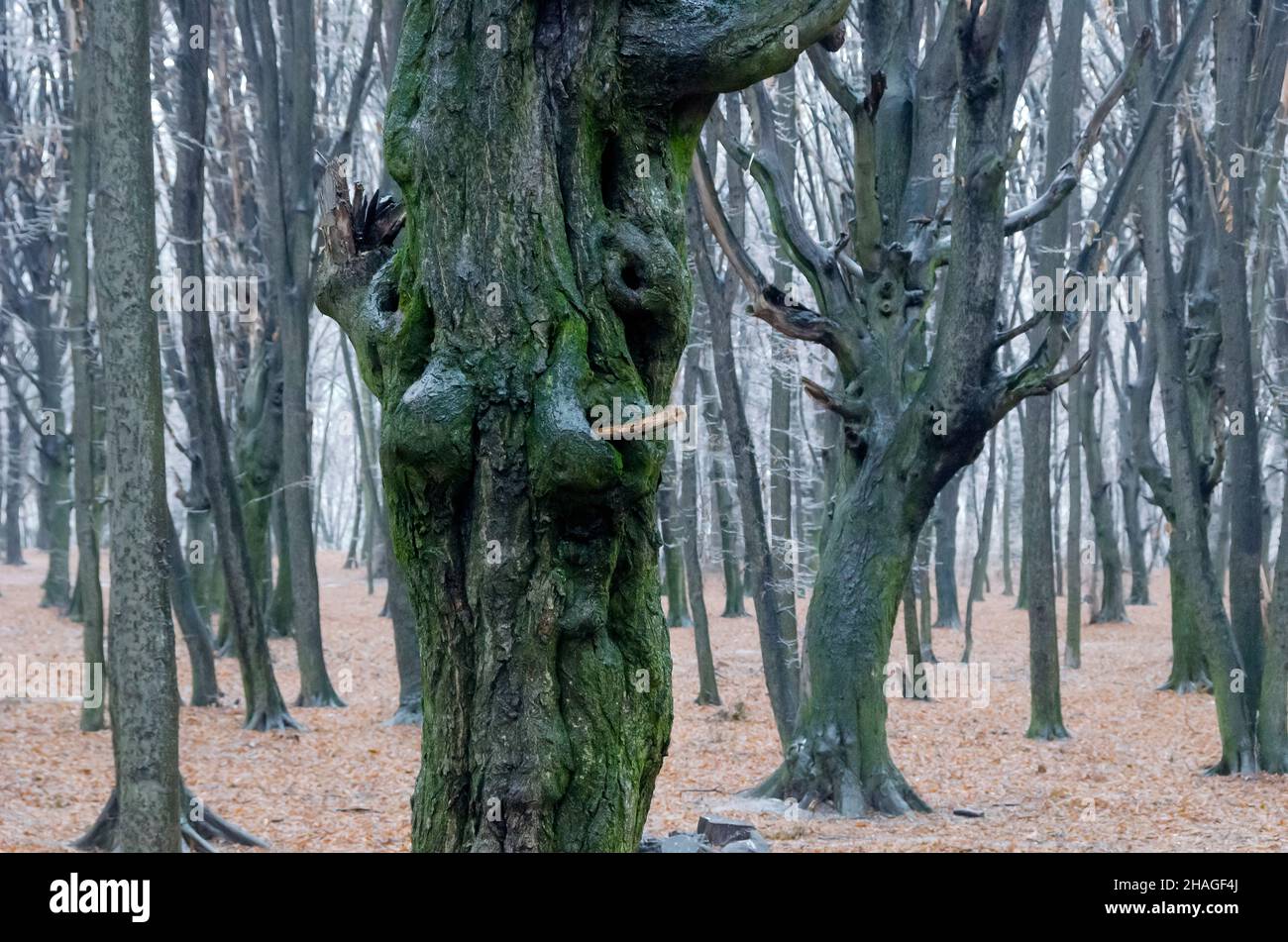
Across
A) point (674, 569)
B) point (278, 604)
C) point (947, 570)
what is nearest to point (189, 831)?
point (278, 604)

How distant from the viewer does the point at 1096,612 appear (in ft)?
85.1

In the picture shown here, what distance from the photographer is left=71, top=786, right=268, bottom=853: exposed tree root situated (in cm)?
730

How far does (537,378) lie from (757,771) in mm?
8628

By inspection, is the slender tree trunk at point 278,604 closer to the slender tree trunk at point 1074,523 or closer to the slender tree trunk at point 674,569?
the slender tree trunk at point 674,569

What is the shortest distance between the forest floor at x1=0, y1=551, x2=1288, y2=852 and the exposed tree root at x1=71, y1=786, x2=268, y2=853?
385 mm

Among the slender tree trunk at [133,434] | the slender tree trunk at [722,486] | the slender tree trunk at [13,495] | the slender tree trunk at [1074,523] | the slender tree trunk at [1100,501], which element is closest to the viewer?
the slender tree trunk at [133,434]

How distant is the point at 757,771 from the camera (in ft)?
39.2

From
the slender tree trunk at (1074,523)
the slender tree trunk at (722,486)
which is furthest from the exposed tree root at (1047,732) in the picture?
the slender tree trunk at (722,486)

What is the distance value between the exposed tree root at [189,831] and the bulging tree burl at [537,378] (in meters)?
3.68

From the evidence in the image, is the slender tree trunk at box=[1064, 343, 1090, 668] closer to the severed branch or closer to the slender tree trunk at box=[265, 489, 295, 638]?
the severed branch

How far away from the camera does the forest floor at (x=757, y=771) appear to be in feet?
28.1

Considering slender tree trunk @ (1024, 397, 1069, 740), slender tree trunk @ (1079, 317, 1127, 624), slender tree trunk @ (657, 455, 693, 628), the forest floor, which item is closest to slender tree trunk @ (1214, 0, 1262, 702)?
the forest floor

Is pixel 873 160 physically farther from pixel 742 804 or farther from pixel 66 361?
pixel 66 361
